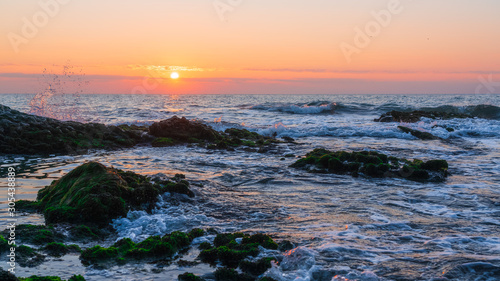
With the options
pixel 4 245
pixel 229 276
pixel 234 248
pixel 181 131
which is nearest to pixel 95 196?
pixel 4 245

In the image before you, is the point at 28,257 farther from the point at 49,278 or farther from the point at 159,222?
the point at 159,222

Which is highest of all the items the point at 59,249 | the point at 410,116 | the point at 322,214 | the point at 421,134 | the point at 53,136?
the point at 410,116

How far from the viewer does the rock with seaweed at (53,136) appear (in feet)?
40.0

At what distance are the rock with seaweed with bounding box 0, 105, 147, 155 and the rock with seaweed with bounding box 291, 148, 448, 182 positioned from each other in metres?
7.58

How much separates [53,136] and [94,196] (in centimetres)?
829

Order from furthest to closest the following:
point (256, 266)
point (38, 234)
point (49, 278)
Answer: point (38, 234) → point (256, 266) → point (49, 278)

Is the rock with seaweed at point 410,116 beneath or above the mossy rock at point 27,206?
above

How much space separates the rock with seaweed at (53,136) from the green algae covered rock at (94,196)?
5.73 meters

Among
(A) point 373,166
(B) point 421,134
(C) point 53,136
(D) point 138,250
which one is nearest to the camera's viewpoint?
(D) point 138,250

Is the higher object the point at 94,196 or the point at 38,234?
the point at 94,196

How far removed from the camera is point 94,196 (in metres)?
6.06

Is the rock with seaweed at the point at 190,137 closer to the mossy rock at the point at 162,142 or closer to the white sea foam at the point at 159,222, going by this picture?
the mossy rock at the point at 162,142

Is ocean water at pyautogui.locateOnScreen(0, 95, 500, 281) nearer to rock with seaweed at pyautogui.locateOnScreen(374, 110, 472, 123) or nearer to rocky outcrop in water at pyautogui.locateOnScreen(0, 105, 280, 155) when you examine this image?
rocky outcrop in water at pyautogui.locateOnScreen(0, 105, 280, 155)

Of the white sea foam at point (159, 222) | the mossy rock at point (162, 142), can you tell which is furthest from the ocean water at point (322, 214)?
the mossy rock at point (162, 142)
